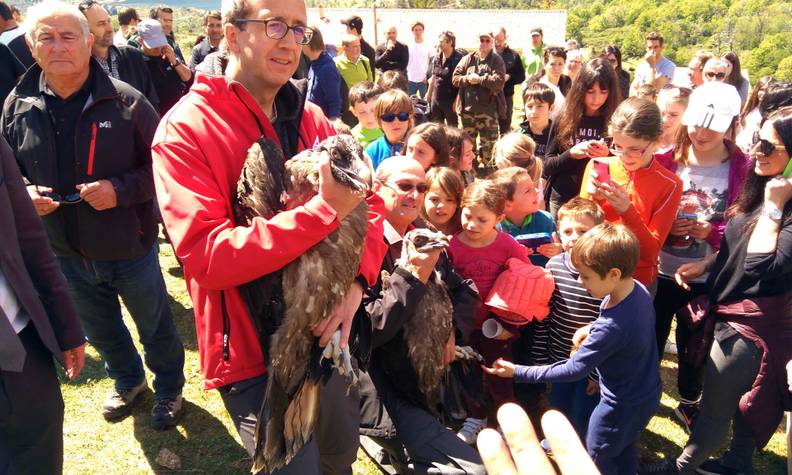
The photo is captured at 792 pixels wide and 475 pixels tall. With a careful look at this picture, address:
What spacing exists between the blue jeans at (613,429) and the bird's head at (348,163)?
73.3 inches

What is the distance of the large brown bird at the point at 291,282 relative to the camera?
1.79m

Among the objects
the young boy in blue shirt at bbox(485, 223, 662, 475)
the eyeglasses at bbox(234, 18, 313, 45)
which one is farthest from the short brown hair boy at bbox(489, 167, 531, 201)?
the eyeglasses at bbox(234, 18, 313, 45)

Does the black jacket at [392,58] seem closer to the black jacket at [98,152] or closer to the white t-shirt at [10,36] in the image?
the white t-shirt at [10,36]

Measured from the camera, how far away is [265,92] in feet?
6.56

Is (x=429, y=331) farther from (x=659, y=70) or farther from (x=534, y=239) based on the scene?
(x=659, y=70)

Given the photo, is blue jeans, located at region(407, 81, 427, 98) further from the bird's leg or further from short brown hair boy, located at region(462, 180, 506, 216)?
the bird's leg

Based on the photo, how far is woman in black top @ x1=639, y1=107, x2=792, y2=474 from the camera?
110 inches

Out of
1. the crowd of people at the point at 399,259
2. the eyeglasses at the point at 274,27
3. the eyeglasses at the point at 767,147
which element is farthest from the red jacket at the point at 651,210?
the eyeglasses at the point at 274,27

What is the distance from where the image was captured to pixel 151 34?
18.4ft

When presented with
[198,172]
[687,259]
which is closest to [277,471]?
[198,172]

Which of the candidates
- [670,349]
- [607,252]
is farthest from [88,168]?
[670,349]

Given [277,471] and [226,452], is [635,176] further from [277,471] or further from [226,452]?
[226,452]

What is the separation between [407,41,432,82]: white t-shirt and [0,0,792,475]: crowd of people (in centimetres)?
738

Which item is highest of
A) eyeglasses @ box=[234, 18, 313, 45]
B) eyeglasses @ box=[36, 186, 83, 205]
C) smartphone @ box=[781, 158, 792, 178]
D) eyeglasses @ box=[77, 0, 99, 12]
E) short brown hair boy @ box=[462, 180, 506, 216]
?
eyeglasses @ box=[234, 18, 313, 45]
